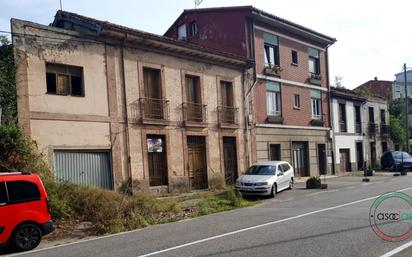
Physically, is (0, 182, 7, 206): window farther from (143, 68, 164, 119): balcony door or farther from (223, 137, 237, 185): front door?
(223, 137, 237, 185): front door

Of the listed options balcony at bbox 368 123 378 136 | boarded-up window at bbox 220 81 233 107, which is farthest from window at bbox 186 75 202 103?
balcony at bbox 368 123 378 136

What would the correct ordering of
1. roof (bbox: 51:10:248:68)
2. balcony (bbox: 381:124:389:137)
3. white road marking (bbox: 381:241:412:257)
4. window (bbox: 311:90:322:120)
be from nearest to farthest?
white road marking (bbox: 381:241:412:257)
roof (bbox: 51:10:248:68)
window (bbox: 311:90:322:120)
balcony (bbox: 381:124:389:137)

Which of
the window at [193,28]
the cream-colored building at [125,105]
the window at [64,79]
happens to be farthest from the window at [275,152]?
the window at [64,79]

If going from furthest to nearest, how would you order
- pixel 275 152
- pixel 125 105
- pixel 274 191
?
pixel 275 152
pixel 274 191
pixel 125 105

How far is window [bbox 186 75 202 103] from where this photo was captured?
22283mm

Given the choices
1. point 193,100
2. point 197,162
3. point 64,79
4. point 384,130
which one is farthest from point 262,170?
point 384,130

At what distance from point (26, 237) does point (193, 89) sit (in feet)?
45.1

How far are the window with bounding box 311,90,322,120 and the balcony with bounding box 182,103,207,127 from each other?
39.1 feet

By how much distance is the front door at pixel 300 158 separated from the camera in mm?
29359

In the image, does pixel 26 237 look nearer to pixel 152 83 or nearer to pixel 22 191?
pixel 22 191

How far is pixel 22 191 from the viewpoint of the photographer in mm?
10203

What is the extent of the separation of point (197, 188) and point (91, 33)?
8.76m

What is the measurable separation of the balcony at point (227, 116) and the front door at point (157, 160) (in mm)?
4109

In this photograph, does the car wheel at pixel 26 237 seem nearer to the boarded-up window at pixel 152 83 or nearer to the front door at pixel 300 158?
the boarded-up window at pixel 152 83
